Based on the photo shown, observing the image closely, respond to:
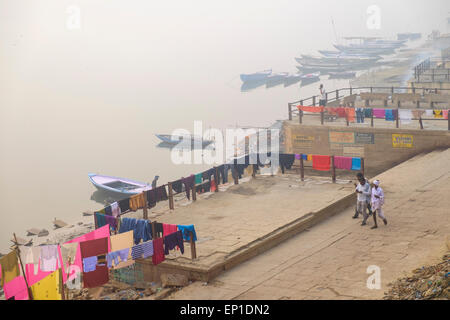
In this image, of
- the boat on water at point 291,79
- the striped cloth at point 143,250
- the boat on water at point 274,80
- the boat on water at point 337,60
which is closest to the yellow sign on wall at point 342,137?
Answer: the striped cloth at point 143,250

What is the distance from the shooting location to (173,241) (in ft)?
44.5

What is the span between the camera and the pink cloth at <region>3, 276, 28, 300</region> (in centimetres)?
1215

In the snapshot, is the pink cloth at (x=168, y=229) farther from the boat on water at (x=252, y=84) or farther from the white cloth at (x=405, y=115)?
the boat on water at (x=252, y=84)

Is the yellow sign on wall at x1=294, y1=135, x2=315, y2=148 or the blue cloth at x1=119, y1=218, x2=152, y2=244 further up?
the yellow sign on wall at x1=294, y1=135, x2=315, y2=148

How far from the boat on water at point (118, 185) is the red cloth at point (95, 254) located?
17187 millimetres

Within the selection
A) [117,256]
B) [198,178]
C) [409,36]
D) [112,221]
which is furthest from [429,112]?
[409,36]

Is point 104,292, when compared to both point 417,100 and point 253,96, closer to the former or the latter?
point 417,100

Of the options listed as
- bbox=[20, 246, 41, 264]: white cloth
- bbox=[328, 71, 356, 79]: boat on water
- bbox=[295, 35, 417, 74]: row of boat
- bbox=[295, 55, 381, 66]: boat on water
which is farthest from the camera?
bbox=[295, 55, 381, 66]: boat on water

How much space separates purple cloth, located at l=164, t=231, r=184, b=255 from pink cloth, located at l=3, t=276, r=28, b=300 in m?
2.96

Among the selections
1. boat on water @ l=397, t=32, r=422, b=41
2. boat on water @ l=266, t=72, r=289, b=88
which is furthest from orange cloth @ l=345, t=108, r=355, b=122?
boat on water @ l=397, t=32, r=422, b=41

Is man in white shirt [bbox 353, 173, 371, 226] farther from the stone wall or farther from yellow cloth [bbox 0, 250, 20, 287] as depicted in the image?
the stone wall

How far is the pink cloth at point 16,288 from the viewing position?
12.1 metres

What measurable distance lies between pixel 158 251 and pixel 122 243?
0.84m
